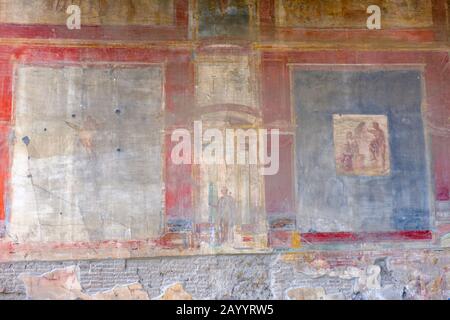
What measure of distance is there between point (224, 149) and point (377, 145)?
1804 millimetres

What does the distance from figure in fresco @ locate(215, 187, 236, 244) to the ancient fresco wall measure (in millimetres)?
16

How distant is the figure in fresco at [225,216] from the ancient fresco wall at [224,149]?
0.05 ft

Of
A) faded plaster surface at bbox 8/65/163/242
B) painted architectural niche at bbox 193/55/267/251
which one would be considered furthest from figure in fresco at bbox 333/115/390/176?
faded plaster surface at bbox 8/65/163/242

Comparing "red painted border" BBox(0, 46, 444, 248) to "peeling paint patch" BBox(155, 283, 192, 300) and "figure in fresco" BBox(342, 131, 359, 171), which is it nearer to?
"figure in fresco" BBox(342, 131, 359, 171)

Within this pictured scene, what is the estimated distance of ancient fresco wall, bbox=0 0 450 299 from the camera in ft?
21.0

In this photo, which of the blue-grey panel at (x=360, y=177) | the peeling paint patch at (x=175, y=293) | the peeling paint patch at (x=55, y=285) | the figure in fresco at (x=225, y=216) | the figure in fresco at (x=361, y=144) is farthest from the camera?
the figure in fresco at (x=361, y=144)

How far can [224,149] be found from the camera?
6660 mm

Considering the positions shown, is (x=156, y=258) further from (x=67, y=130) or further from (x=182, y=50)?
(x=182, y=50)

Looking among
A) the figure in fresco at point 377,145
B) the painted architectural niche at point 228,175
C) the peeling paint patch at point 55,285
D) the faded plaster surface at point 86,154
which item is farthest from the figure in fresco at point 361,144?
the peeling paint patch at point 55,285

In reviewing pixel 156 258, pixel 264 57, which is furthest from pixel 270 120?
pixel 156 258

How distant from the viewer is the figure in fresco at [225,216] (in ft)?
21.3

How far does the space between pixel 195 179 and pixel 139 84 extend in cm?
129

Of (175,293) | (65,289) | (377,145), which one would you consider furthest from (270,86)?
(65,289)

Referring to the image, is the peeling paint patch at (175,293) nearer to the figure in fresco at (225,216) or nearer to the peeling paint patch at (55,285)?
the figure in fresco at (225,216)
